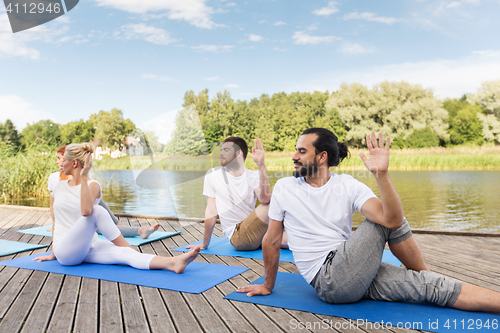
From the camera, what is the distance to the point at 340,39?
50.0 metres

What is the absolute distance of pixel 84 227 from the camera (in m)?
2.85

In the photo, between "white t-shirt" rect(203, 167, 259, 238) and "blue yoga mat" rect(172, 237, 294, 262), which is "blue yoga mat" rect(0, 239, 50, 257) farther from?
"white t-shirt" rect(203, 167, 259, 238)

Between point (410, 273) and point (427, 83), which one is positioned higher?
point (427, 83)

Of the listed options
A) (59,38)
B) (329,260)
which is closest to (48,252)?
(329,260)

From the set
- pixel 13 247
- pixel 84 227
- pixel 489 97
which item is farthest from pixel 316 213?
pixel 489 97

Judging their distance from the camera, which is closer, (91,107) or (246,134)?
(246,134)

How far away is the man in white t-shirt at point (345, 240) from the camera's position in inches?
76.3

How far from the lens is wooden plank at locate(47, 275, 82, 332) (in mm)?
1963

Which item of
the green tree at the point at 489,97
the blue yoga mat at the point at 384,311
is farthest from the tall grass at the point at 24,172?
the green tree at the point at 489,97

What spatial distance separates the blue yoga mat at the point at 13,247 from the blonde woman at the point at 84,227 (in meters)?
1.01

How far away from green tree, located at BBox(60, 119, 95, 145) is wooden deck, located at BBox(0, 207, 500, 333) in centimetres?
4496

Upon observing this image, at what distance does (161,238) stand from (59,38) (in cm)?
5247

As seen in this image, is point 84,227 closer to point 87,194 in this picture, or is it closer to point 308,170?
point 87,194

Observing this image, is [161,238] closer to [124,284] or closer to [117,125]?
[124,284]
